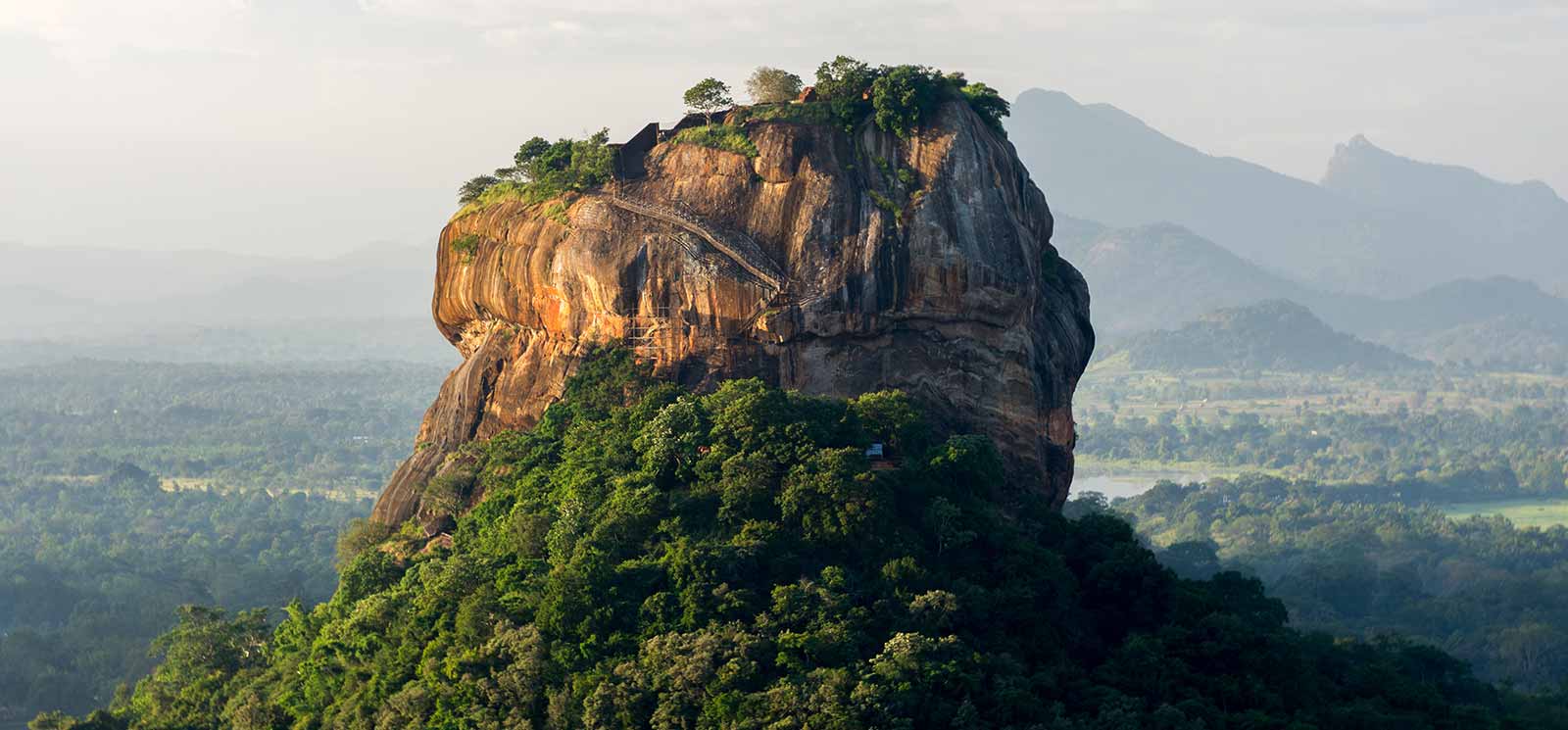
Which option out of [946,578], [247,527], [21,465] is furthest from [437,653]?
[21,465]

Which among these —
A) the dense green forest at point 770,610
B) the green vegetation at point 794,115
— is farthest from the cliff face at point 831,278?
the dense green forest at point 770,610

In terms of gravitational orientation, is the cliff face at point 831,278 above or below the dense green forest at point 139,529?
above

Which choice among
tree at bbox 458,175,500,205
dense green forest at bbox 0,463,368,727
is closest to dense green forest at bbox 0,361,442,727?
dense green forest at bbox 0,463,368,727

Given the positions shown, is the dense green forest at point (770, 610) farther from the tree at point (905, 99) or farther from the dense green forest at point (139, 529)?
the dense green forest at point (139, 529)

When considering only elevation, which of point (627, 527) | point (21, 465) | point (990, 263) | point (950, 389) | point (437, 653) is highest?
point (990, 263)

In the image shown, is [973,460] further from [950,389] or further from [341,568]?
[341,568]

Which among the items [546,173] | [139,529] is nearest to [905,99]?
[546,173]

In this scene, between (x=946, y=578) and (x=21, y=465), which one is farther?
(x=21, y=465)
